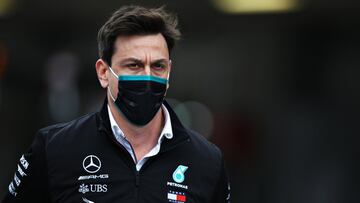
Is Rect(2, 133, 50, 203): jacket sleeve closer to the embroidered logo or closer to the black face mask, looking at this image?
the embroidered logo

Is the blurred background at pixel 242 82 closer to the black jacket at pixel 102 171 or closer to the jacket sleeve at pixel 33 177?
the black jacket at pixel 102 171

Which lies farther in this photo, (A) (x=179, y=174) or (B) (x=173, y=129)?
(B) (x=173, y=129)

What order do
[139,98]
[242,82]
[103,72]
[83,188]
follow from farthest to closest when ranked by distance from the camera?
[242,82] → [103,72] → [139,98] → [83,188]

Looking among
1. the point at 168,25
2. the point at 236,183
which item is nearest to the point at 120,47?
the point at 168,25

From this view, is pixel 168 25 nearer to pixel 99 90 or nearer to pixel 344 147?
pixel 344 147

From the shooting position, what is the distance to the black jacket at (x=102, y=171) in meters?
3.94

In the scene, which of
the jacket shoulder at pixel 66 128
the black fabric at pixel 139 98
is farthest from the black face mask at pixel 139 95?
the jacket shoulder at pixel 66 128

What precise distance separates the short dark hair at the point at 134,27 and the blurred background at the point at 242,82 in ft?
26.3

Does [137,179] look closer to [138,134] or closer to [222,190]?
[138,134]

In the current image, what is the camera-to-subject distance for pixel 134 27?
404cm

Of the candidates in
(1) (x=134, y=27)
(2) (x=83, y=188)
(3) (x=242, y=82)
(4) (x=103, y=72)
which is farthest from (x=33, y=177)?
(3) (x=242, y=82)

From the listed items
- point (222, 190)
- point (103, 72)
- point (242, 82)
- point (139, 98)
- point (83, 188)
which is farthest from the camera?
point (242, 82)

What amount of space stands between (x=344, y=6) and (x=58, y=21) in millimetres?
6727

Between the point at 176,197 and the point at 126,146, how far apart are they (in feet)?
1.19
